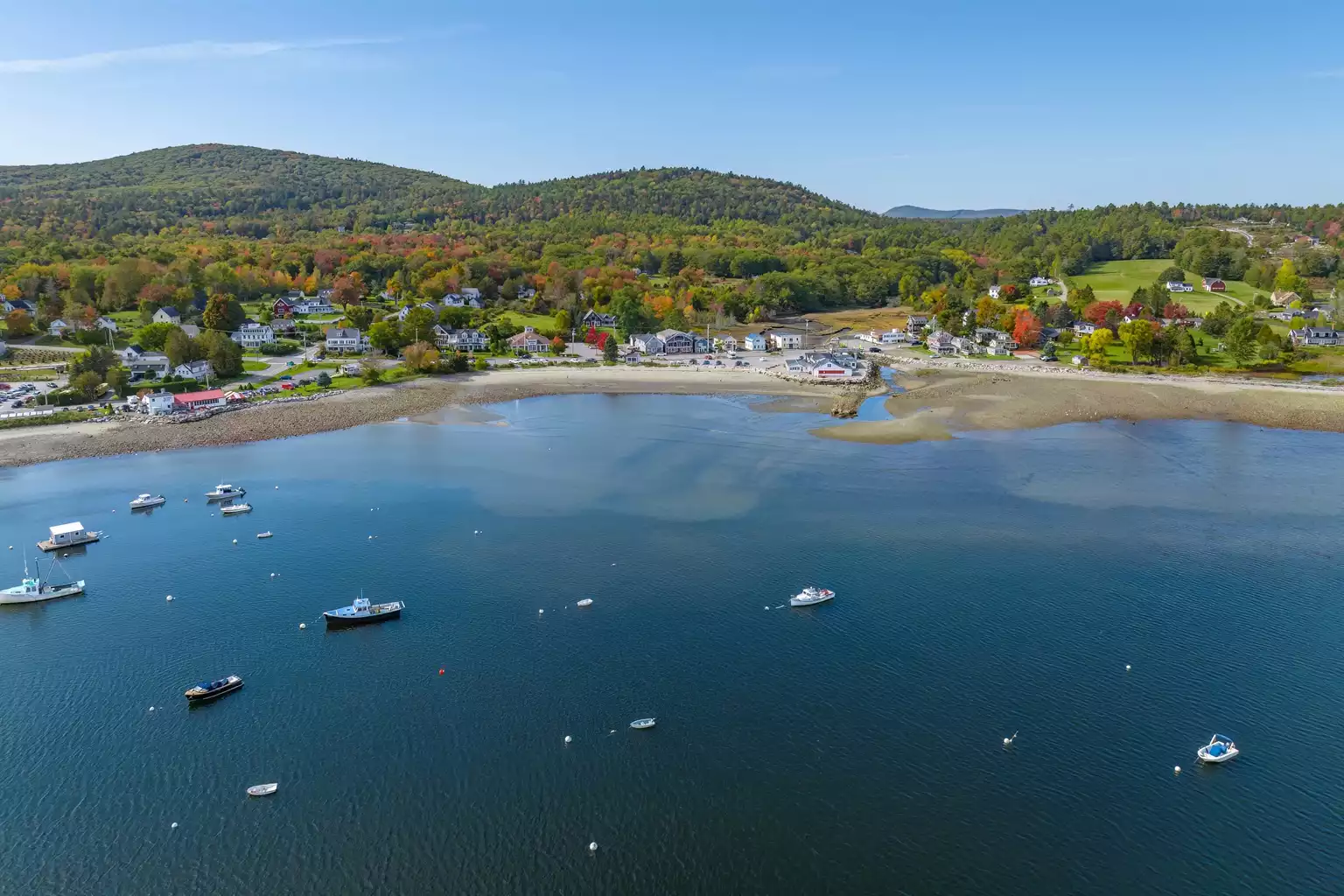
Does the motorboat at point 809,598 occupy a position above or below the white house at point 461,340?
below

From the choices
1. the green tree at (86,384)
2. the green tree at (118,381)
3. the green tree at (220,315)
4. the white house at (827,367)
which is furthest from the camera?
the green tree at (220,315)

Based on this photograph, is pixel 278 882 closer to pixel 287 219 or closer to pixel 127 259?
pixel 127 259

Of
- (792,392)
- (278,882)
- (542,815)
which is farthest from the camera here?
(792,392)

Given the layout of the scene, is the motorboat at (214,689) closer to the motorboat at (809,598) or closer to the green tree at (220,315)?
the motorboat at (809,598)

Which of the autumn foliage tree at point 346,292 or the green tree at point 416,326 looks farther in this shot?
the autumn foliage tree at point 346,292

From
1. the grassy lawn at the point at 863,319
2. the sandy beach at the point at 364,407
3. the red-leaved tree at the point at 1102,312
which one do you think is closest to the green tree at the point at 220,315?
the sandy beach at the point at 364,407

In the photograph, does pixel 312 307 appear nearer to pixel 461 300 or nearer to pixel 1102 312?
pixel 461 300

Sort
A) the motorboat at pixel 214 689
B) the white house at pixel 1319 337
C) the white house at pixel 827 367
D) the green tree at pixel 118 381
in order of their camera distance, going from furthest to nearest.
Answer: the white house at pixel 1319 337
the white house at pixel 827 367
the green tree at pixel 118 381
the motorboat at pixel 214 689

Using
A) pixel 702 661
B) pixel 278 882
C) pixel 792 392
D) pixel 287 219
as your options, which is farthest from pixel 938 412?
pixel 287 219
